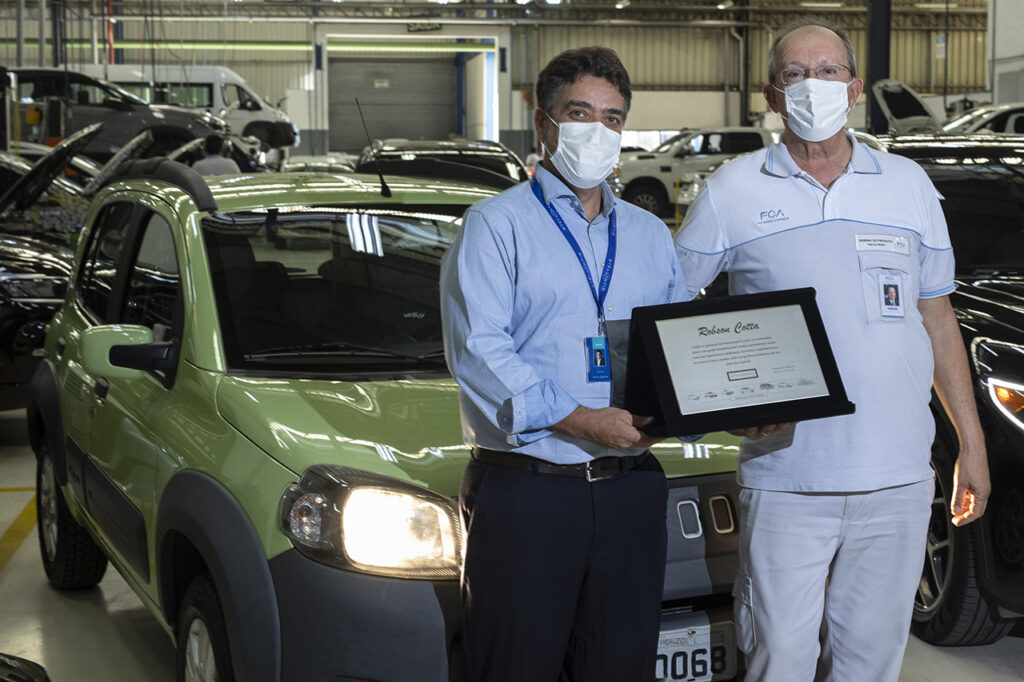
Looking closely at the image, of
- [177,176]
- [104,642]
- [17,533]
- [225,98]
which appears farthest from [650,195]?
[177,176]

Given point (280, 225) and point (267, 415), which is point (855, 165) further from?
point (280, 225)

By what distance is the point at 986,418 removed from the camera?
362 centimetres

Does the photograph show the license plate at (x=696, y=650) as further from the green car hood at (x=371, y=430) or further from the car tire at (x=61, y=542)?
the car tire at (x=61, y=542)

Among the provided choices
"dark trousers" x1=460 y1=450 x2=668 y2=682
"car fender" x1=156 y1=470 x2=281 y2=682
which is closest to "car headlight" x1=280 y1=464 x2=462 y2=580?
"car fender" x1=156 y1=470 x2=281 y2=682

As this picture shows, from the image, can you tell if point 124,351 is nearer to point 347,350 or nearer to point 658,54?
point 347,350

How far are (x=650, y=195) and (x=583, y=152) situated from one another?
21.3 m

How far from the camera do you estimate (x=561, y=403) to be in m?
2.06

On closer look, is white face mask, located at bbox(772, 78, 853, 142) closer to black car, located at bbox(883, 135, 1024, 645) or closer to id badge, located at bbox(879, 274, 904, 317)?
id badge, located at bbox(879, 274, 904, 317)

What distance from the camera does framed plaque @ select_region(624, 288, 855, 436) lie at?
2096 millimetres

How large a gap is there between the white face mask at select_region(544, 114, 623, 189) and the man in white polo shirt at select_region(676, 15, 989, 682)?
38cm

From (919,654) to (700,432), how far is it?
2.24 m

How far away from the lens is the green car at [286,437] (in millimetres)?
2422

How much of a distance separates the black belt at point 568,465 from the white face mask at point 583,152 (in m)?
0.52

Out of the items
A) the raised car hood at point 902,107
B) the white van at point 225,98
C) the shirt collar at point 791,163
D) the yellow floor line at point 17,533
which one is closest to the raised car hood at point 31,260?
the yellow floor line at point 17,533
